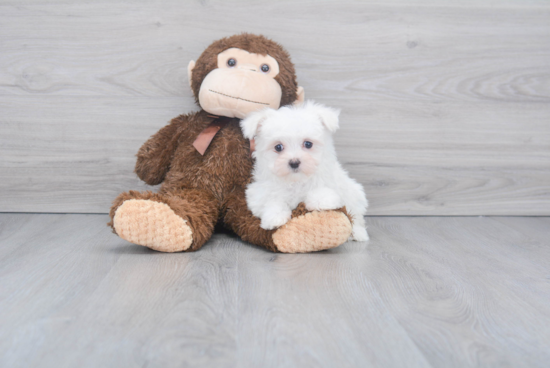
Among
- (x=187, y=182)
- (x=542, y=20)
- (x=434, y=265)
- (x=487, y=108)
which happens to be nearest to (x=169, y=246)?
(x=187, y=182)

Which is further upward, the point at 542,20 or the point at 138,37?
the point at 542,20

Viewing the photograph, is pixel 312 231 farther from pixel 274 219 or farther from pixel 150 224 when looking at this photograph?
pixel 150 224

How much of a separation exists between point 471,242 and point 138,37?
1.07 metres

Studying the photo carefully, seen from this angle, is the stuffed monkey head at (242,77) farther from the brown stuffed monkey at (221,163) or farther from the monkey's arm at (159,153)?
the monkey's arm at (159,153)

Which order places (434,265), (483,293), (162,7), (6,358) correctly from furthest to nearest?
(162,7), (434,265), (483,293), (6,358)

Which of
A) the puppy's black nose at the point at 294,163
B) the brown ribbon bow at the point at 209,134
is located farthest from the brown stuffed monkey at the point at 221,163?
the puppy's black nose at the point at 294,163

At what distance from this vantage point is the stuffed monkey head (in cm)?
105

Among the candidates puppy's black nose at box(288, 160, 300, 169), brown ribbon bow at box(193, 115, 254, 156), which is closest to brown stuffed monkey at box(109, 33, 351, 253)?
brown ribbon bow at box(193, 115, 254, 156)

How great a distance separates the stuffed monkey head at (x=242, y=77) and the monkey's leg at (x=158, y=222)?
0.26 metres

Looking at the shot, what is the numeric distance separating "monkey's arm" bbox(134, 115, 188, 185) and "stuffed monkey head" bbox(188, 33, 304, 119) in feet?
0.39

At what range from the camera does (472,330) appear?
649 mm

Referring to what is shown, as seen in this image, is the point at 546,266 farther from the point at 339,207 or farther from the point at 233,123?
the point at 233,123

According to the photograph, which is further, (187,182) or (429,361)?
(187,182)

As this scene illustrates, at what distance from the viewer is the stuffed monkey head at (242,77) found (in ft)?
3.46
